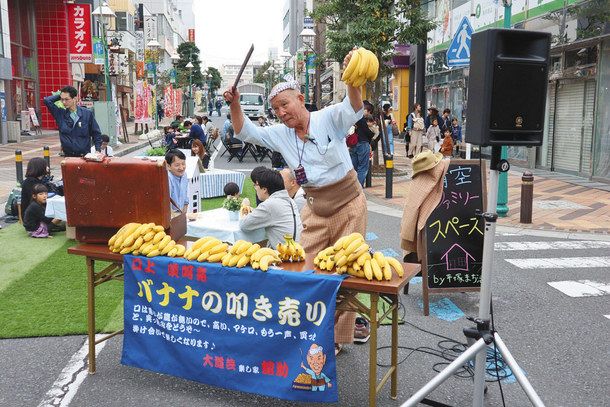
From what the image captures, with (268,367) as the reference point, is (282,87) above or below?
above

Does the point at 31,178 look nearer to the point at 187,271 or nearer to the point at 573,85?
the point at 187,271

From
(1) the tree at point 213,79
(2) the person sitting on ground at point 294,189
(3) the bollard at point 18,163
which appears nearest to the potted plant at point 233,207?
(2) the person sitting on ground at point 294,189

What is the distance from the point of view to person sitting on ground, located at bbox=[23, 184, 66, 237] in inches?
358

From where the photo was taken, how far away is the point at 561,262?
7812 millimetres

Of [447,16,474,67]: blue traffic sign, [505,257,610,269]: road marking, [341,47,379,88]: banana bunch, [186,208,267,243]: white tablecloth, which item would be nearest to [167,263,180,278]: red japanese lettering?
[341,47,379,88]: banana bunch

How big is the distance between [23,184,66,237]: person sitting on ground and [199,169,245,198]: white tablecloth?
144 inches

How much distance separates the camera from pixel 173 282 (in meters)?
4.05

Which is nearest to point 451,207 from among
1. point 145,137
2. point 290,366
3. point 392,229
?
point 290,366

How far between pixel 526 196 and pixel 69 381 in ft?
25.4

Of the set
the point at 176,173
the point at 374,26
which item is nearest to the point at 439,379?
the point at 176,173

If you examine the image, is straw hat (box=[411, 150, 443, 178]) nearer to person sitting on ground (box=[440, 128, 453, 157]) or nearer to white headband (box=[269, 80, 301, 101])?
white headband (box=[269, 80, 301, 101])

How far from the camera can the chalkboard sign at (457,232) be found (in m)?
6.05

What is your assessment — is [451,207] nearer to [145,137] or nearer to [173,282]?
[173,282]

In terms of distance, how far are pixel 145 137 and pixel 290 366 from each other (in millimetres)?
27951
